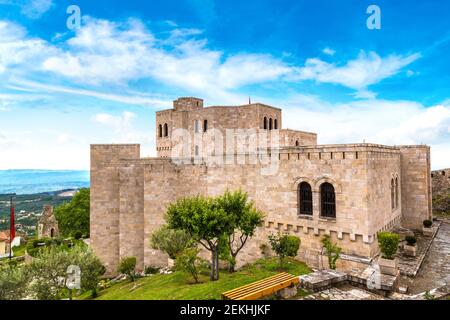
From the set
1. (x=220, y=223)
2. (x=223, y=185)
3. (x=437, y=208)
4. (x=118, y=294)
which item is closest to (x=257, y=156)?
(x=223, y=185)

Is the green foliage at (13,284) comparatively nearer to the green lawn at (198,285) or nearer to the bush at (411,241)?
the green lawn at (198,285)

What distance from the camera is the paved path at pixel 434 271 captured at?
11895 mm

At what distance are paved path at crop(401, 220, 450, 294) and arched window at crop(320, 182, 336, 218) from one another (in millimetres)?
4238

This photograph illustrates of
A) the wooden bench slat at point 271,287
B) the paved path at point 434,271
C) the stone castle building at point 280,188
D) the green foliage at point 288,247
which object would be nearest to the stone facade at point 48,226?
the stone castle building at point 280,188

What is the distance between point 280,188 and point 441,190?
22.4m

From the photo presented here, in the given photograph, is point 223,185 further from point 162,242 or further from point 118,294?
point 118,294

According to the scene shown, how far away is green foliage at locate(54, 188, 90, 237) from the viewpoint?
1575 inches

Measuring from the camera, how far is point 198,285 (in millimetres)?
13227

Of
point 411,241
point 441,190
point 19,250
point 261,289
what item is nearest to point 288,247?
point 261,289

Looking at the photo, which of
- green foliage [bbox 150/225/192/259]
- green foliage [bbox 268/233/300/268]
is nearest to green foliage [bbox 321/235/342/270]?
green foliage [bbox 268/233/300/268]

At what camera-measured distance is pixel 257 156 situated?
18.2 m

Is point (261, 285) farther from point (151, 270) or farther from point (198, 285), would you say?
point (151, 270)

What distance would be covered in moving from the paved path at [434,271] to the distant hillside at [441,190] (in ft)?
37.1
